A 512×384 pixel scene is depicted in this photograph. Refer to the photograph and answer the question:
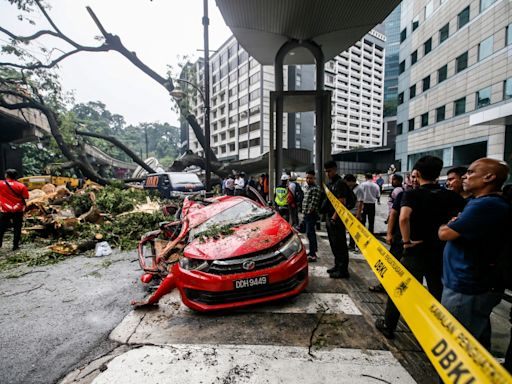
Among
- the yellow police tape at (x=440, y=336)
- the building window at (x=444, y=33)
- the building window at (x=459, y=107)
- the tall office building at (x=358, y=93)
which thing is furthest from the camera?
the tall office building at (x=358, y=93)

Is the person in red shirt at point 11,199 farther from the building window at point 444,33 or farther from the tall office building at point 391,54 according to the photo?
the tall office building at point 391,54

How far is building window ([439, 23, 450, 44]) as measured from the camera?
21492 mm

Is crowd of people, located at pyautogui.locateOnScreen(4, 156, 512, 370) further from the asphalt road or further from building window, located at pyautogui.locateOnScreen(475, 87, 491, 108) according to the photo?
building window, located at pyautogui.locateOnScreen(475, 87, 491, 108)

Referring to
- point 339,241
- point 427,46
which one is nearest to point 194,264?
point 339,241

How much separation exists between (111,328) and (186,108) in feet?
52.7

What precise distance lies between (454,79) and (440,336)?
1019 inches

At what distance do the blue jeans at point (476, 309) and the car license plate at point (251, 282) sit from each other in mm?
1791

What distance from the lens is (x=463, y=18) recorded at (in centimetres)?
1989

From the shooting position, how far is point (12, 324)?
3154mm

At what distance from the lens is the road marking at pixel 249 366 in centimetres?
215

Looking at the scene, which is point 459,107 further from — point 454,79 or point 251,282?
point 251,282

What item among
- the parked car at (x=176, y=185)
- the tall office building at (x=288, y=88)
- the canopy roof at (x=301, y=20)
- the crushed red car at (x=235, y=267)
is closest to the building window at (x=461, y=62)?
the canopy roof at (x=301, y=20)

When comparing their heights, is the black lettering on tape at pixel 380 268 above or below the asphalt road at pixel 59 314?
above

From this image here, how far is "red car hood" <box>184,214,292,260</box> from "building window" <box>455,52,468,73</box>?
79.6 feet
